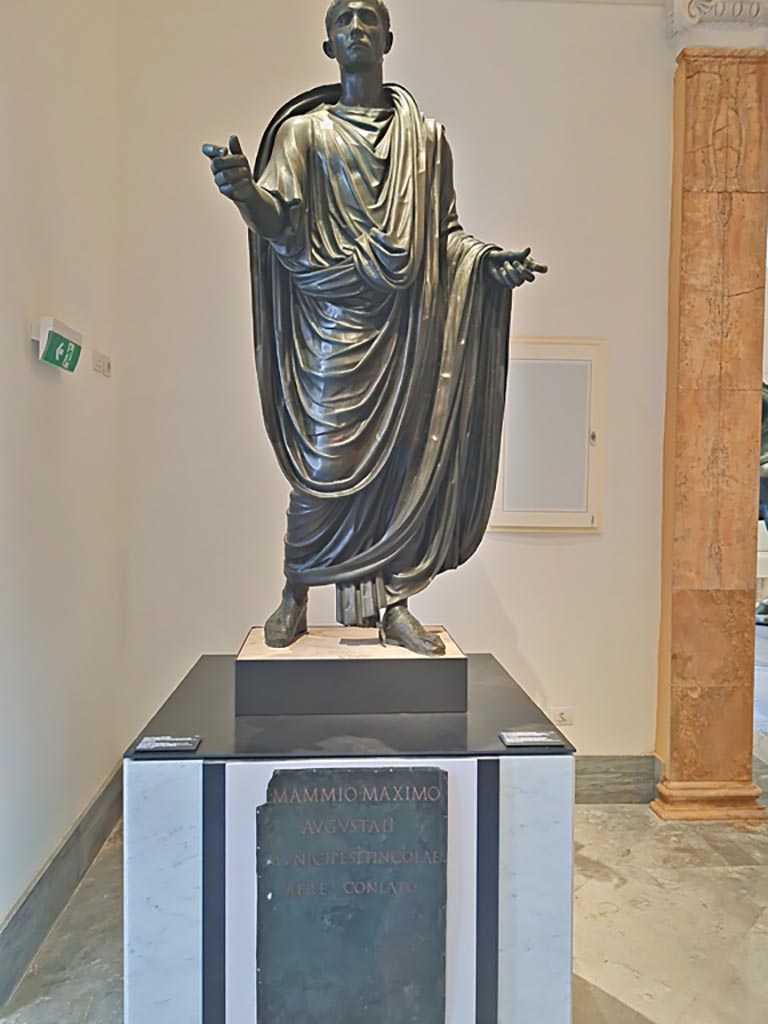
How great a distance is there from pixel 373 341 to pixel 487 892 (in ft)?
3.72

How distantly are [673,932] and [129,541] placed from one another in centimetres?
221

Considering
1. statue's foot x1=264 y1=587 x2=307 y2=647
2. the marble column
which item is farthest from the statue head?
the marble column

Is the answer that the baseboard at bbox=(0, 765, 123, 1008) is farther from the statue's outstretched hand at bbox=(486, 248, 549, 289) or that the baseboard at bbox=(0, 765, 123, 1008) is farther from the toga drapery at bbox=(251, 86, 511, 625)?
the statue's outstretched hand at bbox=(486, 248, 549, 289)

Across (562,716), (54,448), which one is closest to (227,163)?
(54,448)

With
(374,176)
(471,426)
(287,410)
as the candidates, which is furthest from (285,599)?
(374,176)

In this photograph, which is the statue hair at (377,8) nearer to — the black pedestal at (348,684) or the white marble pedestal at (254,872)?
the black pedestal at (348,684)

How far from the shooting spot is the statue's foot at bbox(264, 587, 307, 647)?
6.22 feet

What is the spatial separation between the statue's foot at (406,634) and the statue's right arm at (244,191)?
88 centimetres

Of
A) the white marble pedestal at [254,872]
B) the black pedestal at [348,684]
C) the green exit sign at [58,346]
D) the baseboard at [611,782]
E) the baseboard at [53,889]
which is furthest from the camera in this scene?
the baseboard at [611,782]

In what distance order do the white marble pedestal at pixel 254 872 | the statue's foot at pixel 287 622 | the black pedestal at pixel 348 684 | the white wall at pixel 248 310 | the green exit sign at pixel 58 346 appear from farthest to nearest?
the white wall at pixel 248 310 → the green exit sign at pixel 58 346 → the statue's foot at pixel 287 622 → the black pedestal at pixel 348 684 → the white marble pedestal at pixel 254 872

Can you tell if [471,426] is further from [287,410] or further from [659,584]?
[659,584]

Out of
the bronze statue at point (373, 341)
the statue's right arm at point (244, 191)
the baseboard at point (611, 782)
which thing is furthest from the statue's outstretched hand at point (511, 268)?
the baseboard at point (611, 782)

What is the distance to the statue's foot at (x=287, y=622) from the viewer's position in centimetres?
190

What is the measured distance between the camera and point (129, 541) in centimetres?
310
